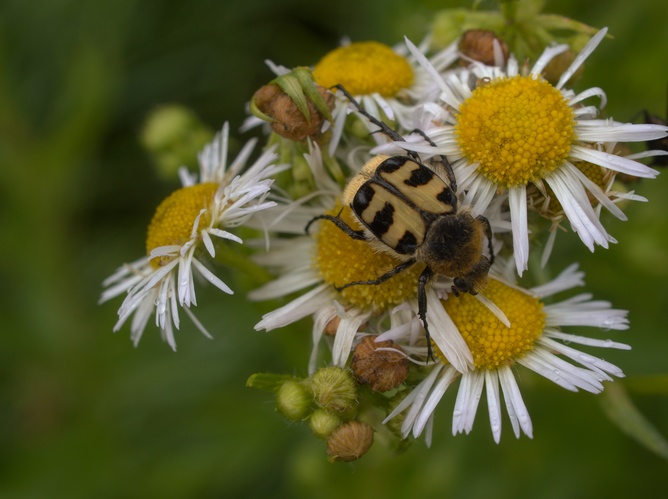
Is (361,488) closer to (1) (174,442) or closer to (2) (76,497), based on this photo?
(1) (174,442)

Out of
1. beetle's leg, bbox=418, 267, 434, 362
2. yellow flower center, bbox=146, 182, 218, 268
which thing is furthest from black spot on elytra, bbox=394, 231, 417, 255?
yellow flower center, bbox=146, 182, 218, 268

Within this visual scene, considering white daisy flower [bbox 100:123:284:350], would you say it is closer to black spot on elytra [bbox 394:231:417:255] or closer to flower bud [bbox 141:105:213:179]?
black spot on elytra [bbox 394:231:417:255]

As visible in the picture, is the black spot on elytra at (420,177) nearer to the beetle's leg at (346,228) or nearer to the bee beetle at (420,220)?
the bee beetle at (420,220)

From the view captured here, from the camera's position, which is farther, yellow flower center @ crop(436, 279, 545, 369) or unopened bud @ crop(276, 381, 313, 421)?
yellow flower center @ crop(436, 279, 545, 369)

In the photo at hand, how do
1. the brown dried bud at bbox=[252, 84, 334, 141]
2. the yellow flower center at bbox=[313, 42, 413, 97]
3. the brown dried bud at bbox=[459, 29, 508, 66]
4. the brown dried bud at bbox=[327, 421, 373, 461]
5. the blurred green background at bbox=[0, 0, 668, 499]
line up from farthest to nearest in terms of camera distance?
the blurred green background at bbox=[0, 0, 668, 499]
the yellow flower center at bbox=[313, 42, 413, 97]
the brown dried bud at bbox=[459, 29, 508, 66]
the brown dried bud at bbox=[252, 84, 334, 141]
the brown dried bud at bbox=[327, 421, 373, 461]

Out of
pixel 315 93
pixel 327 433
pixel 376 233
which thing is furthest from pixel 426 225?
pixel 327 433

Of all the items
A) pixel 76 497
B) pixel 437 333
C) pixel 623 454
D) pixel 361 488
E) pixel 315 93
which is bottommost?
pixel 623 454

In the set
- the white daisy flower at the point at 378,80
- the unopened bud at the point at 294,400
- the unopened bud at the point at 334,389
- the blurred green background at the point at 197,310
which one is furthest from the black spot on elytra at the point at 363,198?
the blurred green background at the point at 197,310
